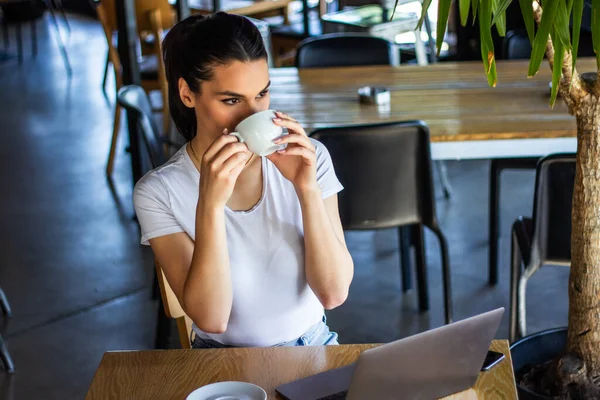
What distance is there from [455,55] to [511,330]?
12.6ft

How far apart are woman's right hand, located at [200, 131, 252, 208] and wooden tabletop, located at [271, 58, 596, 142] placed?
4.85ft

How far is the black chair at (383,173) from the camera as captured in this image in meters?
2.90

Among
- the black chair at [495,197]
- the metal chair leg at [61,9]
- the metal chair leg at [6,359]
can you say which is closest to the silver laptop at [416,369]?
the metal chair leg at [6,359]

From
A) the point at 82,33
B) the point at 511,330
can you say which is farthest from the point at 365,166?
the point at 82,33

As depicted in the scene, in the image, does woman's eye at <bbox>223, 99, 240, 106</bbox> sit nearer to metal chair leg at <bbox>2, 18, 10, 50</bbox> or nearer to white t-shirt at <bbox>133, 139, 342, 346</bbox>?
white t-shirt at <bbox>133, 139, 342, 346</bbox>

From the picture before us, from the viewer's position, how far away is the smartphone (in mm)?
1590

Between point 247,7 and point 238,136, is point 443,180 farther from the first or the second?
point 238,136

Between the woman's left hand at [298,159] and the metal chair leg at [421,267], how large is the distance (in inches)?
56.1

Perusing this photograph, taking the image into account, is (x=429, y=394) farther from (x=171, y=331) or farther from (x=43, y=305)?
(x=43, y=305)

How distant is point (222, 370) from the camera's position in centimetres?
163

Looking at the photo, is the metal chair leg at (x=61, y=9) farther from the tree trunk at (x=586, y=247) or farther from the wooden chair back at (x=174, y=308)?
the tree trunk at (x=586, y=247)

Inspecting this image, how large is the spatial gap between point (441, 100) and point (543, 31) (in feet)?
6.65

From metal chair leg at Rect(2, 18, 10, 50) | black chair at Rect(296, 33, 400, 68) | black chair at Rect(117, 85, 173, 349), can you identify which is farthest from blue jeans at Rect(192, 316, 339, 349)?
metal chair leg at Rect(2, 18, 10, 50)

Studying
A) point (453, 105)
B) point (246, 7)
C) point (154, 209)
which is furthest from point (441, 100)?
point (246, 7)
